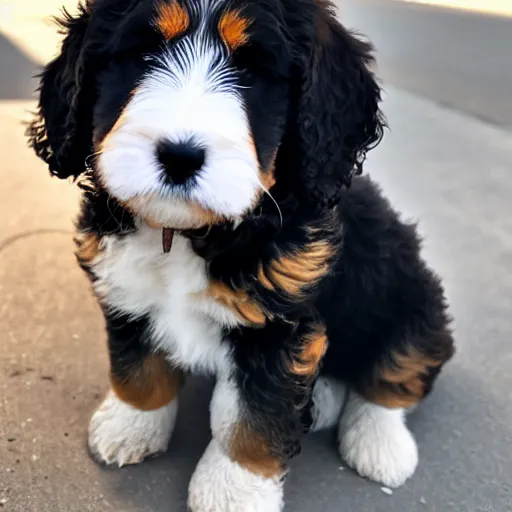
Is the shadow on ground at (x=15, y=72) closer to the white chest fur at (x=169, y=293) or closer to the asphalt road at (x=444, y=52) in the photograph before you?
the asphalt road at (x=444, y=52)

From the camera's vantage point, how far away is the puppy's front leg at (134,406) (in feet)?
8.91

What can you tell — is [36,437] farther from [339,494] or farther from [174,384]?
[339,494]

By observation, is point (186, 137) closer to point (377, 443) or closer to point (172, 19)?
point (172, 19)

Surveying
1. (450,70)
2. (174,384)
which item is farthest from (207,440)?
(450,70)

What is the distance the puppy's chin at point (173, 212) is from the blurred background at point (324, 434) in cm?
110

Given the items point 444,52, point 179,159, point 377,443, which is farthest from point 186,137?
point 444,52

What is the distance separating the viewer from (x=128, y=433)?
2.82m

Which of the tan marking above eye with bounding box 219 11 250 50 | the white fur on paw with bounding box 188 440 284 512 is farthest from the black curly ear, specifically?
the white fur on paw with bounding box 188 440 284 512

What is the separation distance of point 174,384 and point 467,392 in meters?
1.21

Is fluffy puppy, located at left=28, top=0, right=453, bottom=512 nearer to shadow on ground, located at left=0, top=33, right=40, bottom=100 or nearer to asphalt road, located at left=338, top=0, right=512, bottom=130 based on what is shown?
shadow on ground, located at left=0, top=33, right=40, bottom=100

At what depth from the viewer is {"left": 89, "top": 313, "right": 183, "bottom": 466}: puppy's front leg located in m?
2.71

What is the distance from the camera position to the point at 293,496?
109 inches

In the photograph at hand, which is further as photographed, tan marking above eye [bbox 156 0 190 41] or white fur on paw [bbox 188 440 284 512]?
white fur on paw [bbox 188 440 284 512]

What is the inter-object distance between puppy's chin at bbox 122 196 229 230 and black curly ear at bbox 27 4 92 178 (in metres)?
0.35
